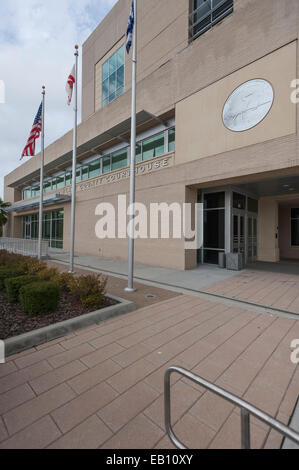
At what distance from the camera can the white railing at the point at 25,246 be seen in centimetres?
1504

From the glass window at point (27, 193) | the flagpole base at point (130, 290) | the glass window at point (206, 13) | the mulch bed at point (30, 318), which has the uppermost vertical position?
the glass window at point (206, 13)

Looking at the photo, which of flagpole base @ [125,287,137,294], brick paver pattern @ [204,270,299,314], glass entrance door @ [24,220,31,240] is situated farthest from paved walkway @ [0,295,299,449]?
glass entrance door @ [24,220,31,240]

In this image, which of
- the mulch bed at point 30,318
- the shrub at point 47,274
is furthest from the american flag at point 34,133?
the mulch bed at point 30,318

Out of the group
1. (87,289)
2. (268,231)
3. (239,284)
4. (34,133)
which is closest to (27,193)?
(34,133)

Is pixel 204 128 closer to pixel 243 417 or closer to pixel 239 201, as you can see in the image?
pixel 239 201

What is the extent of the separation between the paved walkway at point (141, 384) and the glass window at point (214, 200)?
788cm

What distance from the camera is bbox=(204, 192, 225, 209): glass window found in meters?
11.2

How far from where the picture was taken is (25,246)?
15961 mm

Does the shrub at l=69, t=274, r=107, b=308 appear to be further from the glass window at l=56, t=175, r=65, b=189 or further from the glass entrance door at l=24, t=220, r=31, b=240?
the glass entrance door at l=24, t=220, r=31, b=240

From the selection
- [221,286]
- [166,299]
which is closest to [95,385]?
[166,299]

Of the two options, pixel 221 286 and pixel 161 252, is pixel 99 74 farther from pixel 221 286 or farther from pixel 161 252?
pixel 221 286

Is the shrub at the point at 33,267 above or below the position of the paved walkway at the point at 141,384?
above

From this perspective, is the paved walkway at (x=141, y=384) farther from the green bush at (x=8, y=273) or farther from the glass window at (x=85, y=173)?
the glass window at (x=85, y=173)

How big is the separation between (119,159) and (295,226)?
44.2ft
